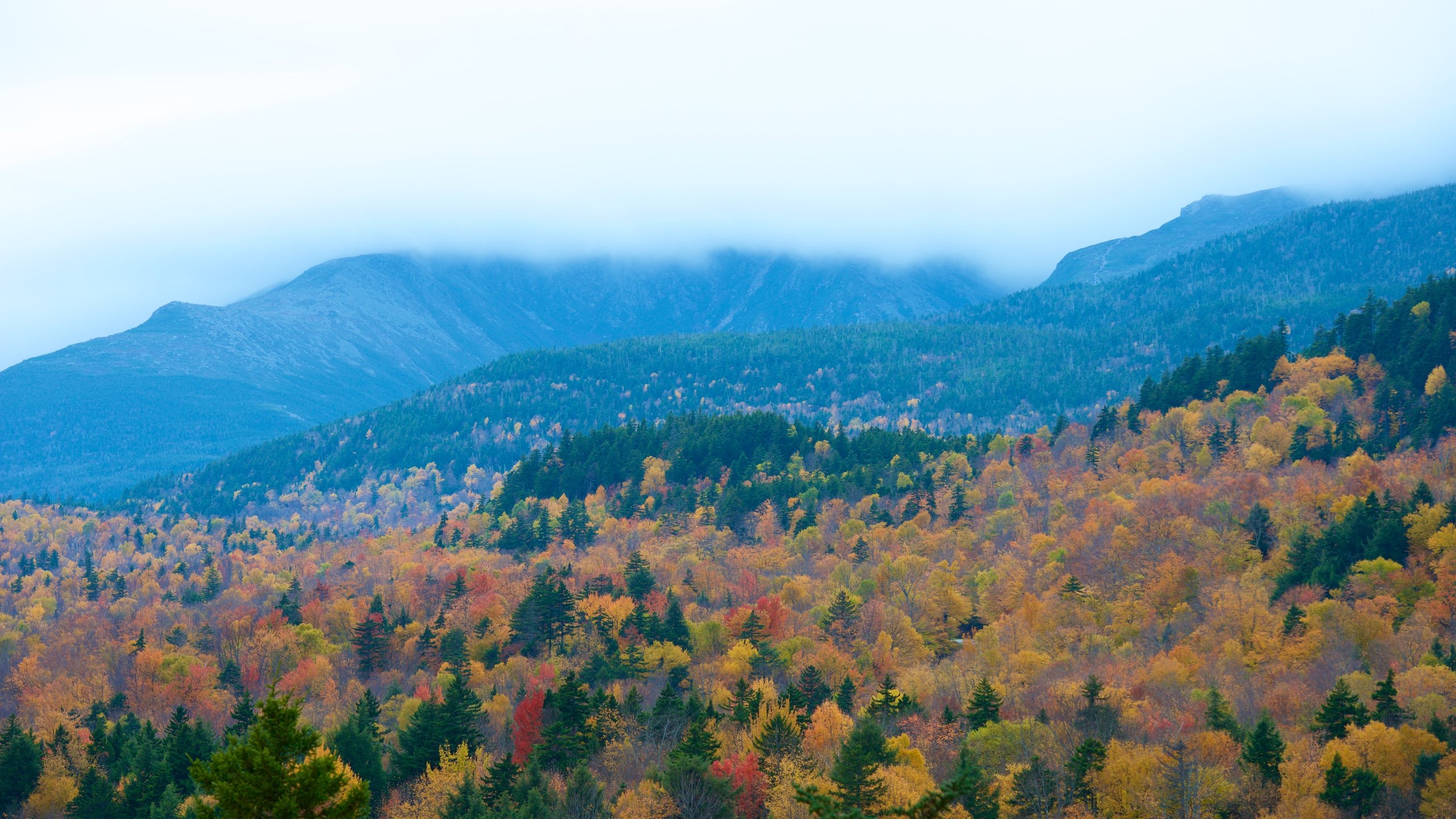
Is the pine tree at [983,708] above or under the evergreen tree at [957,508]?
above

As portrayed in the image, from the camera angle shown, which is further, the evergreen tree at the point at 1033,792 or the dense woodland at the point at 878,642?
the dense woodland at the point at 878,642

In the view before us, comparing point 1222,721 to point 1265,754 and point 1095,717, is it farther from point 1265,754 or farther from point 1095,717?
point 1095,717

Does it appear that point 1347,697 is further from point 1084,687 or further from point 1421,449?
point 1421,449

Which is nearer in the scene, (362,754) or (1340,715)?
(1340,715)

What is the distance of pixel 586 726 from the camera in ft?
262

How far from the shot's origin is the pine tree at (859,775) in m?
57.6

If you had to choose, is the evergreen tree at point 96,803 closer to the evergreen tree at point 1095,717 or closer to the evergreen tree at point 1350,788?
the evergreen tree at point 1095,717

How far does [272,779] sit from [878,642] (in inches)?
3474

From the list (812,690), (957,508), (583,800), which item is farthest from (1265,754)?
(957,508)

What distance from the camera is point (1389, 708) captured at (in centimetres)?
6397

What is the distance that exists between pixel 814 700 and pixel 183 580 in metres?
153

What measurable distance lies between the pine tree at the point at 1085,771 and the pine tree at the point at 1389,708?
59.2 ft

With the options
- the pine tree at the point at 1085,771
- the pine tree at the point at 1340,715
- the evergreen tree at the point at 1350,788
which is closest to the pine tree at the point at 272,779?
the pine tree at the point at 1085,771

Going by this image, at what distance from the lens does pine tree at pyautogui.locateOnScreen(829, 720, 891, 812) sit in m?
57.6
